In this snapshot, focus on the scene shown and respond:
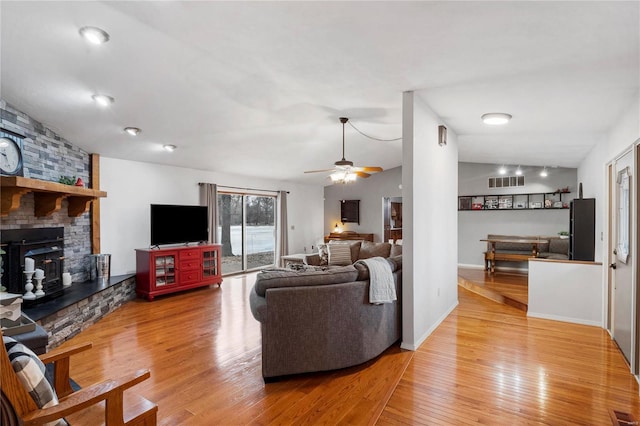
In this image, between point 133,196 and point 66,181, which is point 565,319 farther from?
point 133,196

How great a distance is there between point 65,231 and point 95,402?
440 cm

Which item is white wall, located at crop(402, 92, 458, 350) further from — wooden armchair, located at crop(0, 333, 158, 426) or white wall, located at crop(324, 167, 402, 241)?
white wall, located at crop(324, 167, 402, 241)

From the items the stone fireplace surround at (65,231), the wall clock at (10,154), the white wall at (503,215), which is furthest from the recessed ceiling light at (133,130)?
the white wall at (503,215)

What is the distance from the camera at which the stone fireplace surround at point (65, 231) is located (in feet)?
12.1

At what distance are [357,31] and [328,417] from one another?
2666 millimetres

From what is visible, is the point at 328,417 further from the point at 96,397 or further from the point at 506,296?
the point at 506,296

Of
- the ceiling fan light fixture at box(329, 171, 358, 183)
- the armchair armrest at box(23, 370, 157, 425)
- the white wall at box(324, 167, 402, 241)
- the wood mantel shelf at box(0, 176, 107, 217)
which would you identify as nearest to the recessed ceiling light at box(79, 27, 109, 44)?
the wood mantel shelf at box(0, 176, 107, 217)

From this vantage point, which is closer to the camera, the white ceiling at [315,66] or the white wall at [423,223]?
the white ceiling at [315,66]

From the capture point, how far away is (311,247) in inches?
401

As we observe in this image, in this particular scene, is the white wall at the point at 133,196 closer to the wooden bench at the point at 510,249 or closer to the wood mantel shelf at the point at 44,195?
the wood mantel shelf at the point at 44,195

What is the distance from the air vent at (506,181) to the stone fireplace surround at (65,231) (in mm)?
8001

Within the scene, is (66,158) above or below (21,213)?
above

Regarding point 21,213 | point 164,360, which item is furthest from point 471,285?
point 21,213

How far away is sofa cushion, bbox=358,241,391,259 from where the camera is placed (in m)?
6.15
